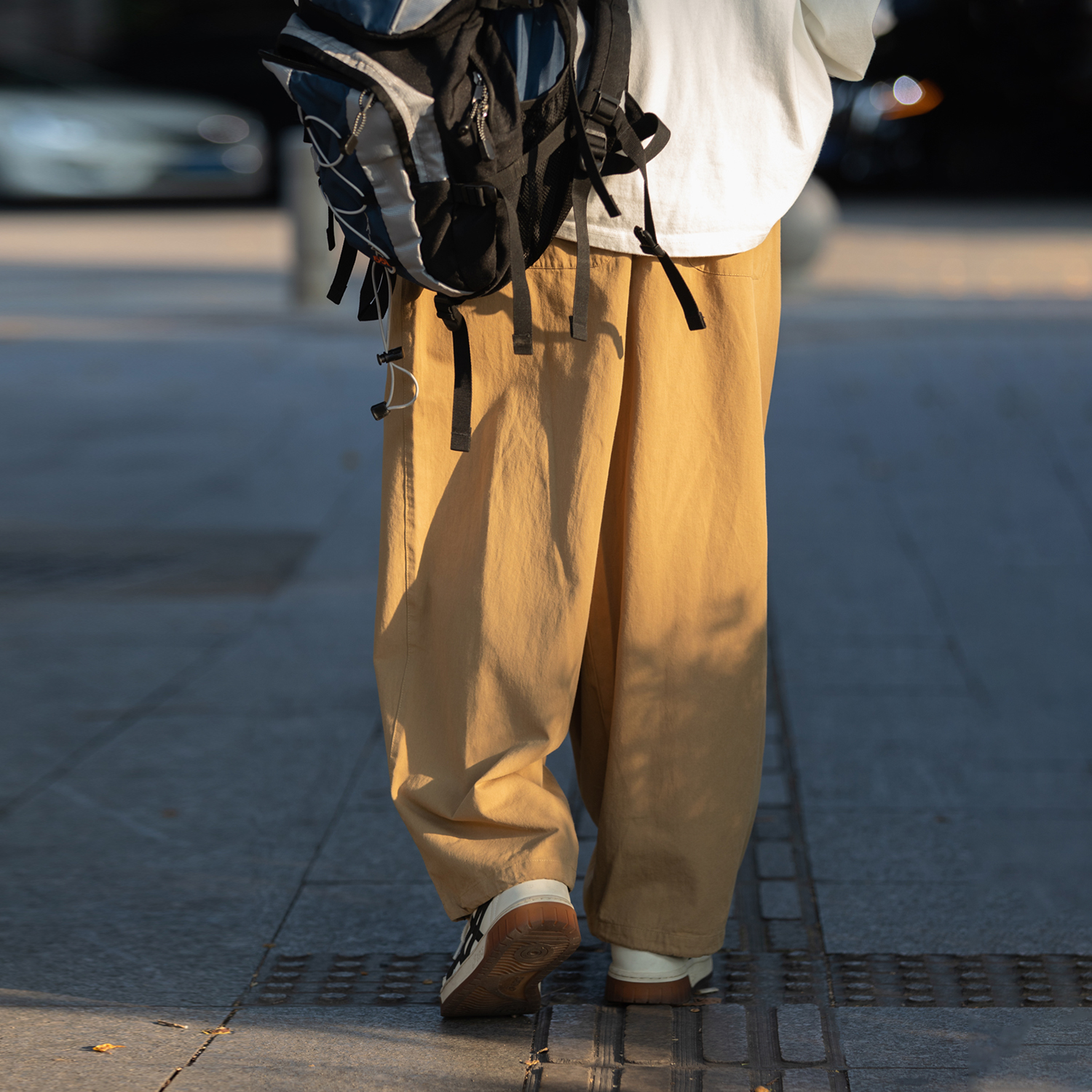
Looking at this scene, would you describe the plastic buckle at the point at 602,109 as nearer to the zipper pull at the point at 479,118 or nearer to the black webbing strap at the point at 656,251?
the black webbing strap at the point at 656,251

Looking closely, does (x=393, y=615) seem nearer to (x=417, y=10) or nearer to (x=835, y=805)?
(x=417, y=10)

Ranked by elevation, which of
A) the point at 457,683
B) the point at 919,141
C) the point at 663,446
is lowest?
the point at 919,141

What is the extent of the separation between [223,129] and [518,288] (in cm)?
1615

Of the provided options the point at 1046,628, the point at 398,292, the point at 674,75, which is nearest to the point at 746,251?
the point at 674,75

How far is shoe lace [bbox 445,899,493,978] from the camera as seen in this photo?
7.75 ft

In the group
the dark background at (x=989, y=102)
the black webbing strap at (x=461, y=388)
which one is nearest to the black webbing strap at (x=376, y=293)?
the black webbing strap at (x=461, y=388)

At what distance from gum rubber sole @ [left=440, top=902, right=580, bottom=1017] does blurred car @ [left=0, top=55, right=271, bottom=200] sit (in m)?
15.8

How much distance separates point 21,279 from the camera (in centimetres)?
1209

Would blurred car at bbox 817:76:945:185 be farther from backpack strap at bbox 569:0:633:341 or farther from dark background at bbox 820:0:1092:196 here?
backpack strap at bbox 569:0:633:341

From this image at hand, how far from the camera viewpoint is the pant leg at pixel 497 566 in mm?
2305

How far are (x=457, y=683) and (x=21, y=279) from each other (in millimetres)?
10673

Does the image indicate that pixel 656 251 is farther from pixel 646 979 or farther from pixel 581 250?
pixel 646 979

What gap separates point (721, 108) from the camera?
7.41 feet

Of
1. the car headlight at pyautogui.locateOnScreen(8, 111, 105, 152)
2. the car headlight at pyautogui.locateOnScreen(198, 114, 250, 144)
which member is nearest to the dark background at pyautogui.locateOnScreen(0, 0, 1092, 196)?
the car headlight at pyautogui.locateOnScreen(198, 114, 250, 144)
